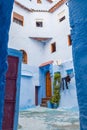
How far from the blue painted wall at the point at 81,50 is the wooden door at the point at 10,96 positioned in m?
1.08

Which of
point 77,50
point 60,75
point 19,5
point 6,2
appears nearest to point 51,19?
point 19,5

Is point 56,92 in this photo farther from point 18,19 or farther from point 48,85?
point 18,19

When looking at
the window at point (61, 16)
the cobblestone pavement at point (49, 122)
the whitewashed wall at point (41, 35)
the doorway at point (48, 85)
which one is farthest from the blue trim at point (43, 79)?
the cobblestone pavement at point (49, 122)

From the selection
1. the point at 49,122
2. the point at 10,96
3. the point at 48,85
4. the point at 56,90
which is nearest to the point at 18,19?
the point at 48,85

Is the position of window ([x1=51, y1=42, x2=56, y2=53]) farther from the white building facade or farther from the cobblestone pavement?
the cobblestone pavement

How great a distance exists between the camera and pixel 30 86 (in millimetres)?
15094

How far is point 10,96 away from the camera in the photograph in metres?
3.10

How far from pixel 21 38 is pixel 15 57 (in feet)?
40.5

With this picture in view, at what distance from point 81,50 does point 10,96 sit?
140 cm

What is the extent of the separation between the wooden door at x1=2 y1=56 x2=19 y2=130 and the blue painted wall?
1.08 metres

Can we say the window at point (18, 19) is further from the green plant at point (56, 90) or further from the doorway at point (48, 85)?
the green plant at point (56, 90)

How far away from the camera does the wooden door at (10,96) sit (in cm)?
302

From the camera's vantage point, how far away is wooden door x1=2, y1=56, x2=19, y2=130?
3023mm

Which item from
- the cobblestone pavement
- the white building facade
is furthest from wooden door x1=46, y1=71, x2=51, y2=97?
the cobblestone pavement
